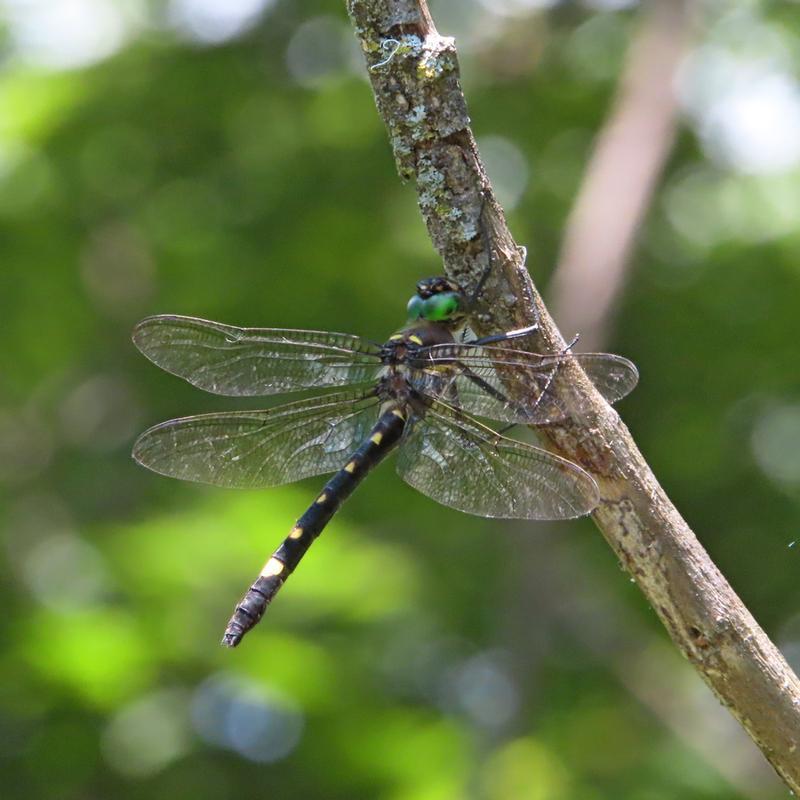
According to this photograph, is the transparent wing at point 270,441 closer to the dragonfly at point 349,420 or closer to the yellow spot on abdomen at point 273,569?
the dragonfly at point 349,420

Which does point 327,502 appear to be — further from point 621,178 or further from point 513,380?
point 621,178

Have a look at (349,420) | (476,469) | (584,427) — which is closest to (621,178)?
(349,420)

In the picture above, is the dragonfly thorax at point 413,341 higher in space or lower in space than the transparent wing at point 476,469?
higher

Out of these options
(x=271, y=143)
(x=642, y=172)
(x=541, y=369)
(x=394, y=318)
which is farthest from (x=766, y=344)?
(x=541, y=369)

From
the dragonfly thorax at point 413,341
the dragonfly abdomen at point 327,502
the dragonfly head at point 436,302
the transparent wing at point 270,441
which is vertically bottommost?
the dragonfly abdomen at point 327,502

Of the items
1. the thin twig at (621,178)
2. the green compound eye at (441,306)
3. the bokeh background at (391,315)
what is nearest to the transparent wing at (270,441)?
the green compound eye at (441,306)

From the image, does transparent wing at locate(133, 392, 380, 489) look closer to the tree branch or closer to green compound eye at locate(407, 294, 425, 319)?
green compound eye at locate(407, 294, 425, 319)

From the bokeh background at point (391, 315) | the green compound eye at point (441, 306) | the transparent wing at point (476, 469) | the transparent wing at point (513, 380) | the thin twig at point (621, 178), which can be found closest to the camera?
the transparent wing at point (513, 380)
